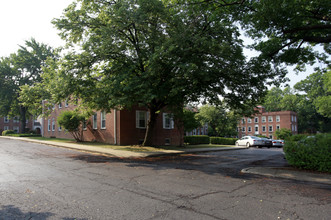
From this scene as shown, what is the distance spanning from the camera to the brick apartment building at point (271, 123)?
7462 centimetres

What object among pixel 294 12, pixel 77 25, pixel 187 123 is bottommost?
pixel 187 123

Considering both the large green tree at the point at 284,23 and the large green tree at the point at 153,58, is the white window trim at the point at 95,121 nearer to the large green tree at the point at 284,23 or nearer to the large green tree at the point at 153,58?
the large green tree at the point at 153,58

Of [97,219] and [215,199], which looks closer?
[97,219]

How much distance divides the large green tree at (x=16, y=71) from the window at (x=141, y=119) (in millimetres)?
27373

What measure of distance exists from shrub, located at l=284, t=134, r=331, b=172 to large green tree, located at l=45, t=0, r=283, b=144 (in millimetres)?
5241

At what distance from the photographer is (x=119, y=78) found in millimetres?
13891

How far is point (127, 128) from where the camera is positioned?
23531mm

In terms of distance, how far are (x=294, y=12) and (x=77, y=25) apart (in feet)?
42.0

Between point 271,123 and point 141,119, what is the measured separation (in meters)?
64.9

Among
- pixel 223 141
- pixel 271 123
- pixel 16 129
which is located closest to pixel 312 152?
pixel 223 141

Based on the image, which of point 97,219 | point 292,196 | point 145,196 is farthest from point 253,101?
point 97,219

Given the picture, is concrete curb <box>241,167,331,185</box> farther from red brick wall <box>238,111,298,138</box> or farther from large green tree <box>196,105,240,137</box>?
red brick wall <box>238,111,298,138</box>

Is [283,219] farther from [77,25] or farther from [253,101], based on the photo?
[77,25]

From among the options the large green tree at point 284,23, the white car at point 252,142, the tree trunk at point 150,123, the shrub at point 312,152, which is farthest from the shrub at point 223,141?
the shrub at point 312,152
